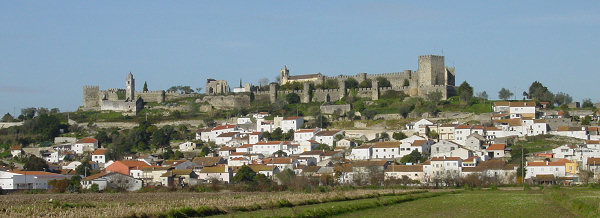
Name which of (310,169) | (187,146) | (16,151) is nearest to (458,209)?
(310,169)

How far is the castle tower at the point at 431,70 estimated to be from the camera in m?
75.9

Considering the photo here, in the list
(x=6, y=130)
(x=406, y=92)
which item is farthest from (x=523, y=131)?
(x=6, y=130)

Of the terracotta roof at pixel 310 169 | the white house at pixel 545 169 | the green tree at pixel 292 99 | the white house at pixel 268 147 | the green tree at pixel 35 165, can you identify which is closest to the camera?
the white house at pixel 545 169

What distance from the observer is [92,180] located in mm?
49625

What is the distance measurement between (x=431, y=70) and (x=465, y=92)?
236 inches

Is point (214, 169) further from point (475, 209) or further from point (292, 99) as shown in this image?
point (475, 209)

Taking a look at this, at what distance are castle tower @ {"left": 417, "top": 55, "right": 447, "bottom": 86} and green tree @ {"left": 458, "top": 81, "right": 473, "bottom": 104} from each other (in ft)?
9.10

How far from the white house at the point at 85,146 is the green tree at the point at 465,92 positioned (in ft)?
98.8

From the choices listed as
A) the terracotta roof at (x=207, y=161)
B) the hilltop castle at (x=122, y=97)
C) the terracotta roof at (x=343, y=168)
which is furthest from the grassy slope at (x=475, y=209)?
the hilltop castle at (x=122, y=97)

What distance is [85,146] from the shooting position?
222 ft

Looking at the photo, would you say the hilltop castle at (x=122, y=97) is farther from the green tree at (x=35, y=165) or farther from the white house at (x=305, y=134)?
the green tree at (x=35, y=165)

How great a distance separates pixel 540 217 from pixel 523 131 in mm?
38217

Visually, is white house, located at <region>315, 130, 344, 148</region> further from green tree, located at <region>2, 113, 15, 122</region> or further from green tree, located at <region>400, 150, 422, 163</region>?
green tree, located at <region>2, 113, 15, 122</region>

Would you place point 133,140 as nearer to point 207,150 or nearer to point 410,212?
point 207,150
